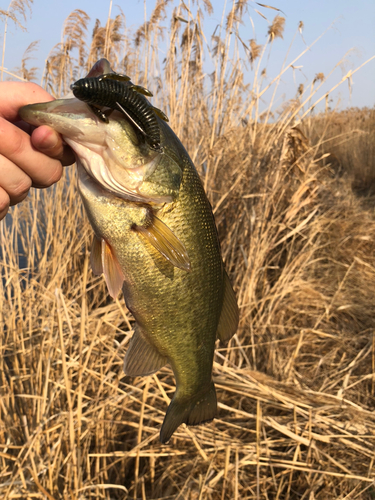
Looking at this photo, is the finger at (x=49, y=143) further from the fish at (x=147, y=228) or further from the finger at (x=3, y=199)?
the finger at (x=3, y=199)

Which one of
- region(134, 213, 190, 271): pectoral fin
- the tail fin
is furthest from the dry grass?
region(134, 213, 190, 271): pectoral fin

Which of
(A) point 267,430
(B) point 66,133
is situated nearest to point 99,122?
(B) point 66,133

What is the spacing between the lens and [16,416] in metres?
2.10

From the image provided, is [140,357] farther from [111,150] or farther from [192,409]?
[111,150]

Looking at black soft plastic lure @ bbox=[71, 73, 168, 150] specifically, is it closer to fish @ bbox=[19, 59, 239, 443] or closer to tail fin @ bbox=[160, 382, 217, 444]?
fish @ bbox=[19, 59, 239, 443]

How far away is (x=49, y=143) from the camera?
0.99 meters

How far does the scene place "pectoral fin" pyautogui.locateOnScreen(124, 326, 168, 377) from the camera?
1138mm

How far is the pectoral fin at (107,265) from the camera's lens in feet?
3.40

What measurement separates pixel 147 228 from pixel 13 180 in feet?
1.51

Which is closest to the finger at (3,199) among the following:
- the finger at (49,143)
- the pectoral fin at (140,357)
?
the finger at (49,143)

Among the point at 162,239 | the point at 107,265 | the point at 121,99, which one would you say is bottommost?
the point at 107,265

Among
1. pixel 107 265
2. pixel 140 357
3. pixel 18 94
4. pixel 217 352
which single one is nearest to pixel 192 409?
pixel 140 357

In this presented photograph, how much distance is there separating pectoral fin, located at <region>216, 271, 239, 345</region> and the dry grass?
0.81 metres

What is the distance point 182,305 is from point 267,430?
1705 millimetres
